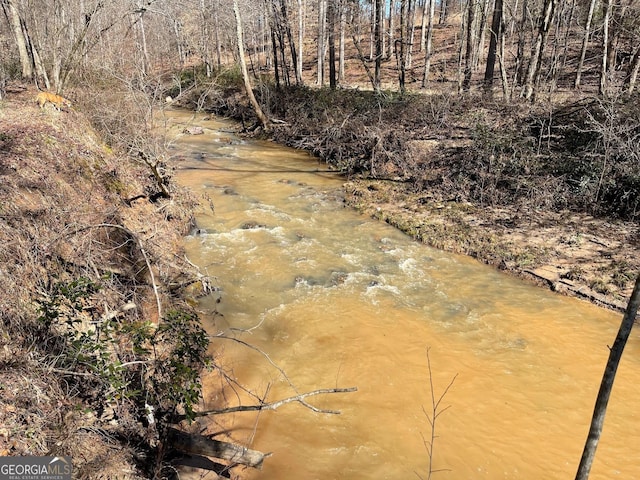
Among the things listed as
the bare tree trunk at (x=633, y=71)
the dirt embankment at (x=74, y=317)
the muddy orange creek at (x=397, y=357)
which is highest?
the bare tree trunk at (x=633, y=71)

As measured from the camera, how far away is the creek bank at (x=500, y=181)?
32.0ft

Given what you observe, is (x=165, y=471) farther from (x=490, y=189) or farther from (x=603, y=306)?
(x=490, y=189)

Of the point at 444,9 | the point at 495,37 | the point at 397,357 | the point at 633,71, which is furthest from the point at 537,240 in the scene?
the point at 444,9

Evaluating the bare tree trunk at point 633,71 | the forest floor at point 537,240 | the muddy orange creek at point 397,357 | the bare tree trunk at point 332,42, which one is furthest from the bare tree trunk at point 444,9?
the muddy orange creek at point 397,357

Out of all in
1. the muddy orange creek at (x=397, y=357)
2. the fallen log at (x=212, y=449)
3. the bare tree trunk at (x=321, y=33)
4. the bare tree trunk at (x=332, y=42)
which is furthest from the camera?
the bare tree trunk at (x=321, y=33)

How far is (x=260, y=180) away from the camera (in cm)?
1488

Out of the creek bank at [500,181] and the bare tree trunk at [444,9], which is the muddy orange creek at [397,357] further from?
the bare tree trunk at [444,9]

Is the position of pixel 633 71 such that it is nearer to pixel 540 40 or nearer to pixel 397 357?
pixel 540 40

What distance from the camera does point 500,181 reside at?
13172 mm

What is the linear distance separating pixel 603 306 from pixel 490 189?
545cm

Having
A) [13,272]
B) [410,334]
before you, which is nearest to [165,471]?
[13,272]

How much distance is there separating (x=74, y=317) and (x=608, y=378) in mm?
5560

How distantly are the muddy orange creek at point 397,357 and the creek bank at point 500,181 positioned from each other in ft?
3.43

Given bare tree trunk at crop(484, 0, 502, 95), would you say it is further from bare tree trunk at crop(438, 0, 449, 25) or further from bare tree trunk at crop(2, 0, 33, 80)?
bare tree trunk at crop(438, 0, 449, 25)
